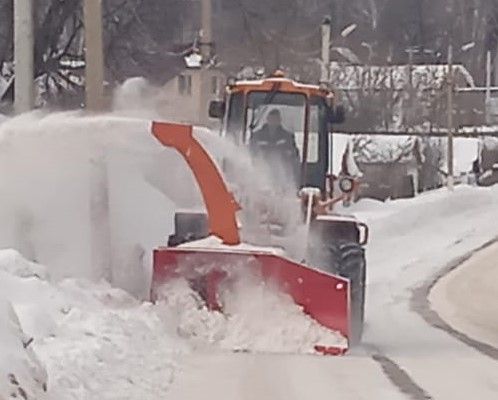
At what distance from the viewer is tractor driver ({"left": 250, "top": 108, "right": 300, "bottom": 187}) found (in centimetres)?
1338

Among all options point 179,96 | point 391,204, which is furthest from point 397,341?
point 391,204

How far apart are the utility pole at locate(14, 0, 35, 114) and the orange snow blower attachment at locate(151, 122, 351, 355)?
4.51 m

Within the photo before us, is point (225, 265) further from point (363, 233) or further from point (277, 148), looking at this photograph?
point (363, 233)

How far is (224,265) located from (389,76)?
5370 centimetres

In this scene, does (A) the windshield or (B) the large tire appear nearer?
(B) the large tire

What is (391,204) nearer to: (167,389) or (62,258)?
(62,258)

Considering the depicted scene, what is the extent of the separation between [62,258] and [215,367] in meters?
6.04

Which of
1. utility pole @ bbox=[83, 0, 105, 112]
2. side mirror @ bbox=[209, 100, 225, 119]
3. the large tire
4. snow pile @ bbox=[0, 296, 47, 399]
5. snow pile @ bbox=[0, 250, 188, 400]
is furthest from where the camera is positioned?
utility pole @ bbox=[83, 0, 105, 112]

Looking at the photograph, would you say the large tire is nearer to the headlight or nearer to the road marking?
the headlight

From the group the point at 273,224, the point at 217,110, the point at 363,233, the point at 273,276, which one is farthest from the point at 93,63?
the point at 273,276

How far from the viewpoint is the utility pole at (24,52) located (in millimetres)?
16094

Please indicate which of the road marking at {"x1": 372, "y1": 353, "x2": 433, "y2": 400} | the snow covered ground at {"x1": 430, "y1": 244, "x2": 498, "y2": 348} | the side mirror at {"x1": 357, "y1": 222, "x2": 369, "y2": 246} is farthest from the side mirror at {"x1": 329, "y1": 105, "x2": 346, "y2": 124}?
the road marking at {"x1": 372, "y1": 353, "x2": 433, "y2": 400}

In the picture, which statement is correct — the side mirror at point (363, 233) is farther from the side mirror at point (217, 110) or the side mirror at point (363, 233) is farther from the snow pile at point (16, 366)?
the snow pile at point (16, 366)

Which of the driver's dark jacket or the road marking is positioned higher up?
the driver's dark jacket
